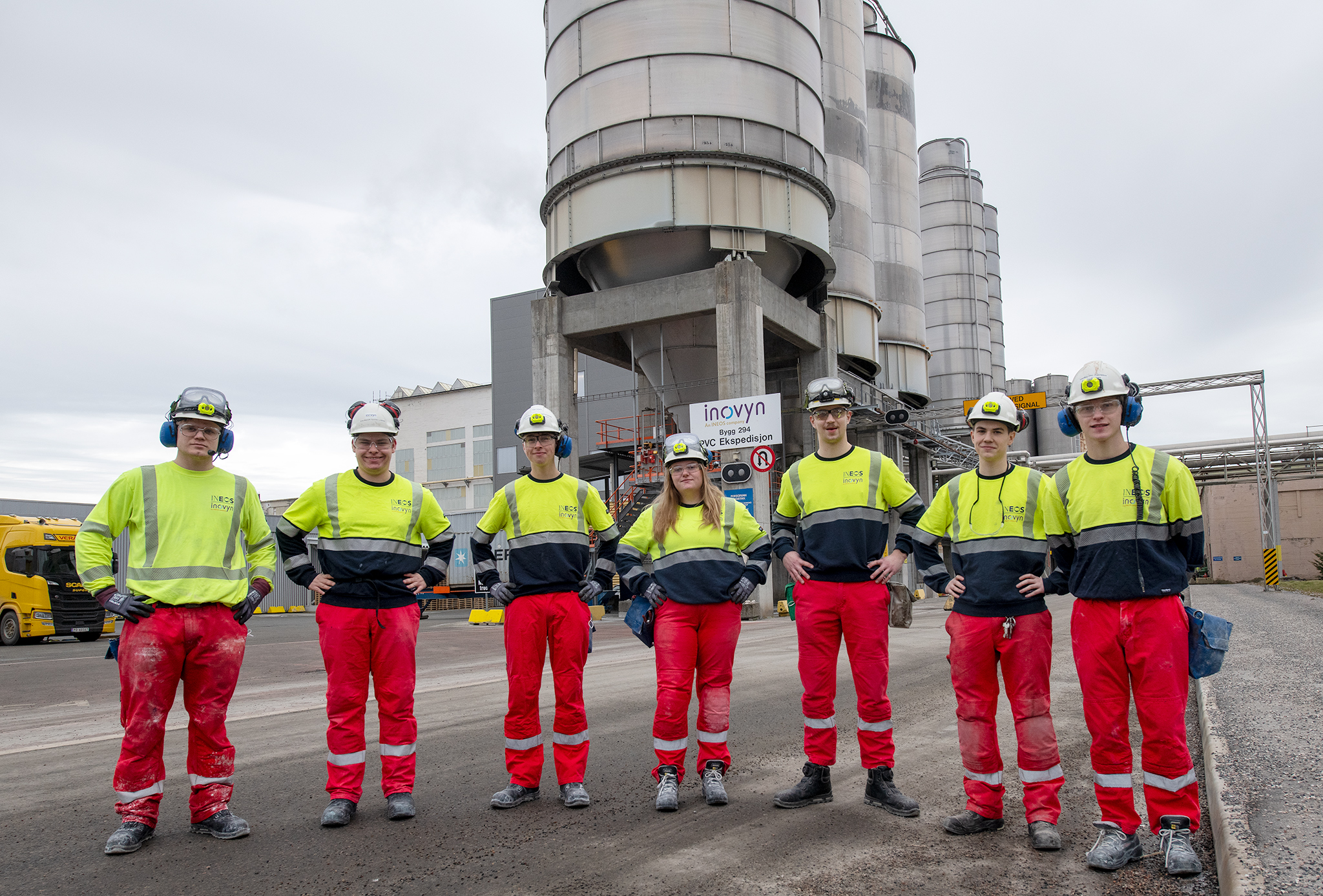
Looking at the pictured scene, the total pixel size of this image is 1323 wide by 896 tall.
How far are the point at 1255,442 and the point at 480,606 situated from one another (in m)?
35.7

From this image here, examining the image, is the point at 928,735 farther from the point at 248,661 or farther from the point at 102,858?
the point at 248,661

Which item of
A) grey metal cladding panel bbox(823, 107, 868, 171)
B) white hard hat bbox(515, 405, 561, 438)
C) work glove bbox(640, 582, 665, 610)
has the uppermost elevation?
grey metal cladding panel bbox(823, 107, 868, 171)

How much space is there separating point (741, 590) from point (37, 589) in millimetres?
20745

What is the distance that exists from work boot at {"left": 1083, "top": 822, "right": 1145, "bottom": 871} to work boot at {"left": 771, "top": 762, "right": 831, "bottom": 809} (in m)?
1.39

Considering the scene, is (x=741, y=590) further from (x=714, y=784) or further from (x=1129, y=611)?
(x=1129, y=611)

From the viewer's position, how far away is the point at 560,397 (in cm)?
2548

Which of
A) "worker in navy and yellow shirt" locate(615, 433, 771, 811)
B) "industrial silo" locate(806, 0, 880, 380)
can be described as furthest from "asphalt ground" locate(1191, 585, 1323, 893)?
"industrial silo" locate(806, 0, 880, 380)

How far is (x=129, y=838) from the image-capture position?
4.16 m

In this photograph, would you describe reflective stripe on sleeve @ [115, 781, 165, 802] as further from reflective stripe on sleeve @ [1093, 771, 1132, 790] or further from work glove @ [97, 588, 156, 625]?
reflective stripe on sleeve @ [1093, 771, 1132, 790]

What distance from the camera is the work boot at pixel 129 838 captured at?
411cm

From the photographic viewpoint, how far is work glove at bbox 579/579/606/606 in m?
5.23

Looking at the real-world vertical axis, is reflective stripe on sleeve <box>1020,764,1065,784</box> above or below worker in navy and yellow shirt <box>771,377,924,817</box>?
below

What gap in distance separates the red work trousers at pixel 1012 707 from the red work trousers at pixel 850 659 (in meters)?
0.49

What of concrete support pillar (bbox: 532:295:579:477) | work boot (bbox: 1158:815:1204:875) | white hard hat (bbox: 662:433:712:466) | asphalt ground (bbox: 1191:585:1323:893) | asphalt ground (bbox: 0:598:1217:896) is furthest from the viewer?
concrete support pillar (bbox: 532:295:579:477)
